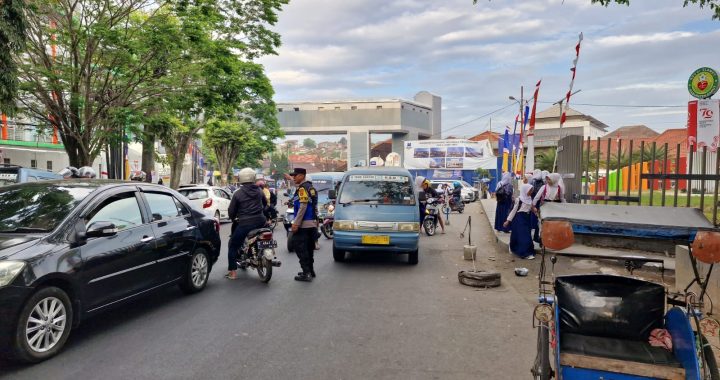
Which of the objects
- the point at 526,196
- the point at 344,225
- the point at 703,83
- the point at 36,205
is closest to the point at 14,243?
the point at 36,205

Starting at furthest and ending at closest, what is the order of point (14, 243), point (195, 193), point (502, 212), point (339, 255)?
point (195, 193) < point (502, 212) < point (339, 255) < point (14, 243)

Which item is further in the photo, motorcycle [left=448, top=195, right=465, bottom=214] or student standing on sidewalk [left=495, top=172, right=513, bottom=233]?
motorcycle [left=448, top=195, right=465, bottom=214]

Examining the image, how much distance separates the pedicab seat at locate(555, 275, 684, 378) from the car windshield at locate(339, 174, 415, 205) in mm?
6195

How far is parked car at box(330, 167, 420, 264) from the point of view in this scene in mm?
9312

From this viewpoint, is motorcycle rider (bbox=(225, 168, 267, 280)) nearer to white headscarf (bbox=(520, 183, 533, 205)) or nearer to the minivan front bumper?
the minivan front bumper

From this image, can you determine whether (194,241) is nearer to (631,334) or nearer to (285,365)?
(285,365)

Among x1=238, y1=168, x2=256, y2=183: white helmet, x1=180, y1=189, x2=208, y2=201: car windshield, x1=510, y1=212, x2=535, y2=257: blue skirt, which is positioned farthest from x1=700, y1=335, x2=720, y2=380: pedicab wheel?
x1=180, y1=189, x2=208, y2=201: car windshield

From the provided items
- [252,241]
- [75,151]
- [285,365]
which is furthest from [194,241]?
[75,151]

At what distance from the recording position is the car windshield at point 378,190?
33.1 ft

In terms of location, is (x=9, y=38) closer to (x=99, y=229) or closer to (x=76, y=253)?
(x=99, y=229)

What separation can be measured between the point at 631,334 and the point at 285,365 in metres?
2.77

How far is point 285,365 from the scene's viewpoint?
173 inches

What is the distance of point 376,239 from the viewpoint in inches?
365

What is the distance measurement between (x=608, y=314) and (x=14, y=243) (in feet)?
16.2
